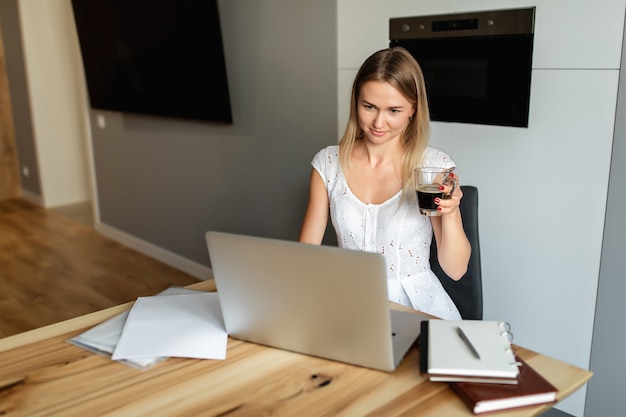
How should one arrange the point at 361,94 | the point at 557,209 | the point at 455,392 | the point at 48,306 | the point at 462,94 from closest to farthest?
the point at 455,392
the point at 361,94
the point at 557,209
the point at 462,94
the point at 48,306

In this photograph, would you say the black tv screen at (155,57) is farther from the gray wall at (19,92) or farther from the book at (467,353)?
the book at (467,353)

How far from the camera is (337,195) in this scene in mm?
1902

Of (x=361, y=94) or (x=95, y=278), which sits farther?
(x=95, y=278)

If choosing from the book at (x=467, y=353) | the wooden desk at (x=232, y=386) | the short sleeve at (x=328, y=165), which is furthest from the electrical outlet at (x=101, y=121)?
the book at (x=467, y=353)

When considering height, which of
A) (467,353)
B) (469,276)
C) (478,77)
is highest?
(478,77)

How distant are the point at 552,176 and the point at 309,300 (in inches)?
49.0

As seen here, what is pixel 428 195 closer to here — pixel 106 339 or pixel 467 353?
pixel 467 353

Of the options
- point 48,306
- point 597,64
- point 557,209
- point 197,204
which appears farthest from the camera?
point 197,204

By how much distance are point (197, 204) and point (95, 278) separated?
34.2 inches

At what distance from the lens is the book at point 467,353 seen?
3.52ft

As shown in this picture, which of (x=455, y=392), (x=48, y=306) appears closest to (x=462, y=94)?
(x=455, y=392)

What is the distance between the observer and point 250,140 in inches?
132

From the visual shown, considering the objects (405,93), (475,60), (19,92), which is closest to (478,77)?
(475,60)

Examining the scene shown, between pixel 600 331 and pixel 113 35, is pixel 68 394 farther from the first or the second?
pixel 113 35
